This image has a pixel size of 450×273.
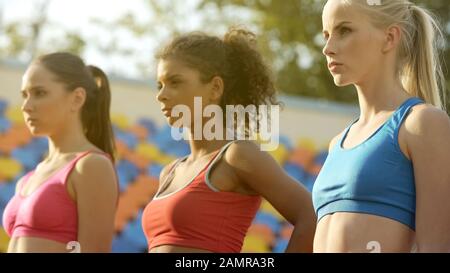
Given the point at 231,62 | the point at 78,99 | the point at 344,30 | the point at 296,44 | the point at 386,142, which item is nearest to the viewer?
the point at 386,142

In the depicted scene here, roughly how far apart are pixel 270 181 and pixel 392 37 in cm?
84

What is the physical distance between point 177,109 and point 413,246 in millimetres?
1260

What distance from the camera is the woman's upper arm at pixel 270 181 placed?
12.4 ft

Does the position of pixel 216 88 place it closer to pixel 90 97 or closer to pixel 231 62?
pixel 231 62

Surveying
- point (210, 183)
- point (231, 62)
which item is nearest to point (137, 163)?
point (231, 62)

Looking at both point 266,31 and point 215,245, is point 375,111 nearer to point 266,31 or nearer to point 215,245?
point 215,245

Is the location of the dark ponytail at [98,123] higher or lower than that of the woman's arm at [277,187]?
higher

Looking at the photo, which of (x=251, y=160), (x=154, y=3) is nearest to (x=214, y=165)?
(x=251, y=160)

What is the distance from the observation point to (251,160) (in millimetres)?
3783

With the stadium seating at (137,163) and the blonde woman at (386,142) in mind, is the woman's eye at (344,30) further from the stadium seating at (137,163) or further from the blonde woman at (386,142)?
the stadium seating at (137,163)

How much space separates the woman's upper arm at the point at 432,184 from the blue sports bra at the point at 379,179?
0.05 metres

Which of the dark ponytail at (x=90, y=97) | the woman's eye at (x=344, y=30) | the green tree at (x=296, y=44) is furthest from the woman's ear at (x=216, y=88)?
the green tree at (x=296, y=44)

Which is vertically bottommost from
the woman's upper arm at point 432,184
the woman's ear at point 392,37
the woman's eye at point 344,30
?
the woman's upper arm at point 432,184

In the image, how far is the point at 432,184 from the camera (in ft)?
9.55
